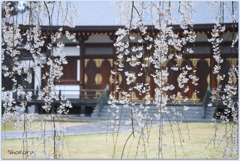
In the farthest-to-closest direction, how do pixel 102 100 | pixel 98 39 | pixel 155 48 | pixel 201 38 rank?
1. pixel 98 39
2. pixel 201 38
3. pixel 102 100
4. pixel 155 48

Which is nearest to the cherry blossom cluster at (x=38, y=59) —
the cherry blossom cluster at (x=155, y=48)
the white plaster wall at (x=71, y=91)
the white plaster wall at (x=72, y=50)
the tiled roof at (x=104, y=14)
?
the cherry blossom cluster at (x=155, y=48)

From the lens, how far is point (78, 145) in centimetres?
696

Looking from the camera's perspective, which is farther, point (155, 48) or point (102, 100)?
point (102, 100)

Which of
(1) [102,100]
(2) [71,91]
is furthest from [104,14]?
(1) [102,100]

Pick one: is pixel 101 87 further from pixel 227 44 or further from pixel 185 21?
pixel 185 21

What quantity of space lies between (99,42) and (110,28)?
3.65 feet

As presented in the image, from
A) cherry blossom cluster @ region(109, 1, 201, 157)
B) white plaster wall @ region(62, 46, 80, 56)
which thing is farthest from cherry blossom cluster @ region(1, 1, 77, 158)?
white plaster wall @ region(62, 46, 80, 56)

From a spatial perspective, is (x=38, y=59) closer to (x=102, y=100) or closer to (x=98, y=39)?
(x=102, y=100)

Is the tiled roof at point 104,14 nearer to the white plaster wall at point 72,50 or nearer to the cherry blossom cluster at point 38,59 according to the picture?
the white plaster wall at point 72,50

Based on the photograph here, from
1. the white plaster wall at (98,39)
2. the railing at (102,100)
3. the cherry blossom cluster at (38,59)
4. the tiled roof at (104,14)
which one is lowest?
the railing at (102,100)

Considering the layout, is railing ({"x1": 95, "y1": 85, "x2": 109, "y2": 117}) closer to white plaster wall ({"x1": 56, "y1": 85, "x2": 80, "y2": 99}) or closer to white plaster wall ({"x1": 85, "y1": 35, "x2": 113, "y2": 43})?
white plaster wall ({"x1": 56, "y1": 85, "x2": 80, "y2": 99})

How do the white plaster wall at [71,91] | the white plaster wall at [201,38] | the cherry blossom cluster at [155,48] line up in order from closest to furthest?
the cherry blossom cluster at [155,48] < the white plaster wall at [201,38] < the white plaster wall at [71,91]

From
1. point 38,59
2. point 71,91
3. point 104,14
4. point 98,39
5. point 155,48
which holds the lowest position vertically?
point 71,91

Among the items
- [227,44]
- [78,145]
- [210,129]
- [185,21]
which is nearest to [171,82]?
[227,44]
